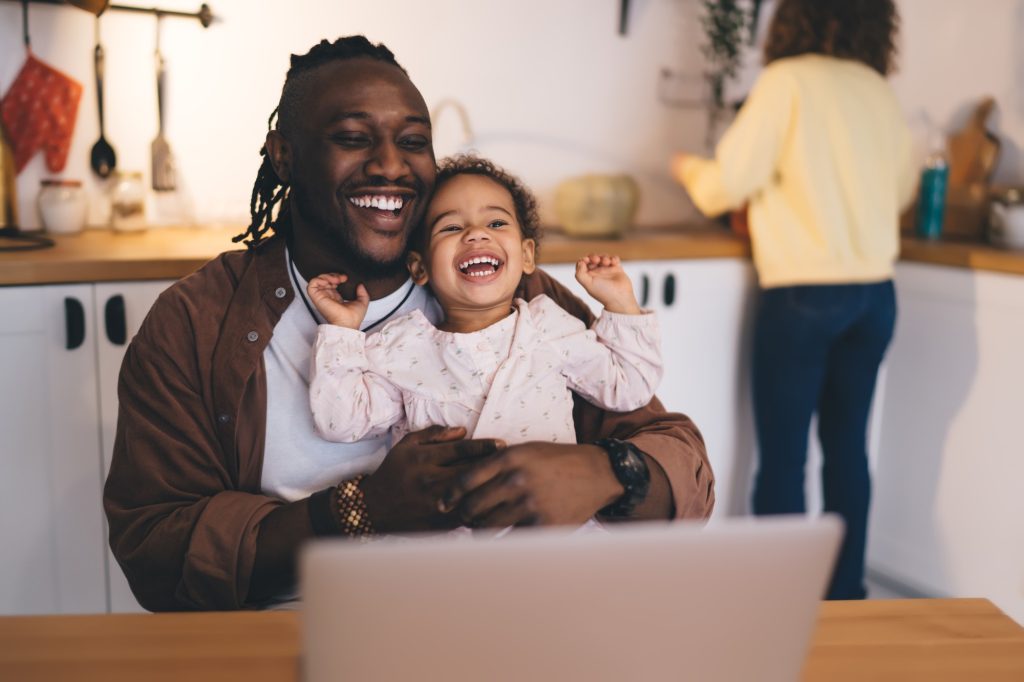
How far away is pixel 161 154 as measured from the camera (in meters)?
2.37

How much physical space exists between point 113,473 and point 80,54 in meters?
1.50

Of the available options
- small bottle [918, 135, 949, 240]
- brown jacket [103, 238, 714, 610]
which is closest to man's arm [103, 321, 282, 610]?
brown jacket [103, 238, 714, 610]

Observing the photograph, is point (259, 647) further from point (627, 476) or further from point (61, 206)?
point (61, 206)

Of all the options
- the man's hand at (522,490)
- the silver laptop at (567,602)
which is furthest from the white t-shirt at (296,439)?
the silver laptop at (567,602)

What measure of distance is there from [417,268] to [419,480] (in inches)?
14.3

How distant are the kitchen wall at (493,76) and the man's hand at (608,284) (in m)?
1.38

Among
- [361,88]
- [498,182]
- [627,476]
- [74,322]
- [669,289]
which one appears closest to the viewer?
[627,476]

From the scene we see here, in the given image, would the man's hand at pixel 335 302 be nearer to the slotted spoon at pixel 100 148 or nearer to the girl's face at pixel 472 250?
the girl's face at pixel 472 250

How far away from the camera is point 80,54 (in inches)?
90.8

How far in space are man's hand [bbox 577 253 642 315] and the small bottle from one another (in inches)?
69.3

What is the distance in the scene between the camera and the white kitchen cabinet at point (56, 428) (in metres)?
1.90

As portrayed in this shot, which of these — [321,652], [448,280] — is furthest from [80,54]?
[321,652]

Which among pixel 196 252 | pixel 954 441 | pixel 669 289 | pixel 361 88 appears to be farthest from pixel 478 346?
pixel 954 441

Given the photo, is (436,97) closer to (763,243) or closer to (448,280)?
(763,243)
